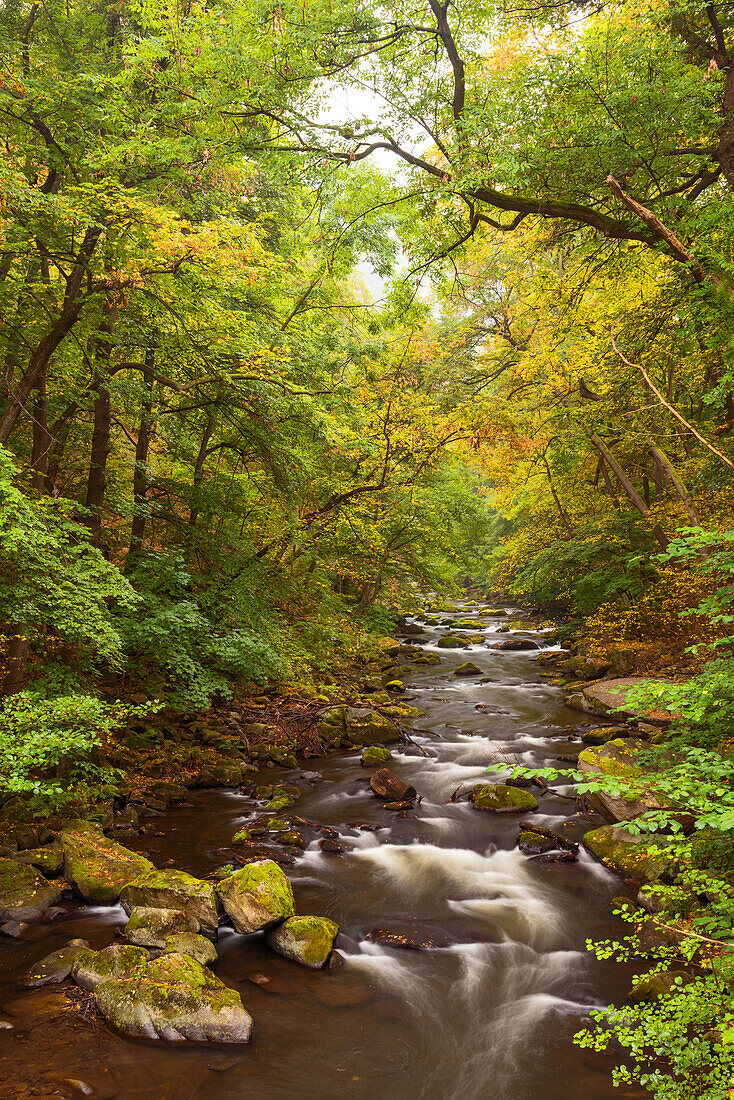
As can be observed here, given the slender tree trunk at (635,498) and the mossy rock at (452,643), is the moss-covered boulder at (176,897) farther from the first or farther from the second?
the mossy rock at (452,643)

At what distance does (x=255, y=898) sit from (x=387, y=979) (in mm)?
1358

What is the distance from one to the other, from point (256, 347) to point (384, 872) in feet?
22.7

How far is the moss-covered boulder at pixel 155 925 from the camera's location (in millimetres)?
4238

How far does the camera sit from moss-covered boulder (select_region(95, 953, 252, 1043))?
359 centimetres

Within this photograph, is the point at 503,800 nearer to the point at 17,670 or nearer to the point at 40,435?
the point at 17,670

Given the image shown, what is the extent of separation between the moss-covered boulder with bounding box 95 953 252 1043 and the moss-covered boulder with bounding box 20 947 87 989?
0.46 meters

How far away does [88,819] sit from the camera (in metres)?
6.15

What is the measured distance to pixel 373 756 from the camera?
31.7 feet

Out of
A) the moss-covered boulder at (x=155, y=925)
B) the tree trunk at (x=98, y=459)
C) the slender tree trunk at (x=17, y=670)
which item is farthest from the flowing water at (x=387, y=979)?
the tree trunk at (x=98, y=459)

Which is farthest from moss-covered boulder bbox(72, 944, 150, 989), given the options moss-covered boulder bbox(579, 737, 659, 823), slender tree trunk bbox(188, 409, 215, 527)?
slender tree trunk bbox(188, 409, 215, 527)

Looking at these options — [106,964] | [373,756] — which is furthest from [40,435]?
[373,756]

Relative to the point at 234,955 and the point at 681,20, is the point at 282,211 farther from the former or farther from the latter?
the point at 234,955

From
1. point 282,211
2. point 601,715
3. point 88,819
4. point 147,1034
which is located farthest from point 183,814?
point 282,211

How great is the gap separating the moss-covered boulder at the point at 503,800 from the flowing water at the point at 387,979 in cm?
20
